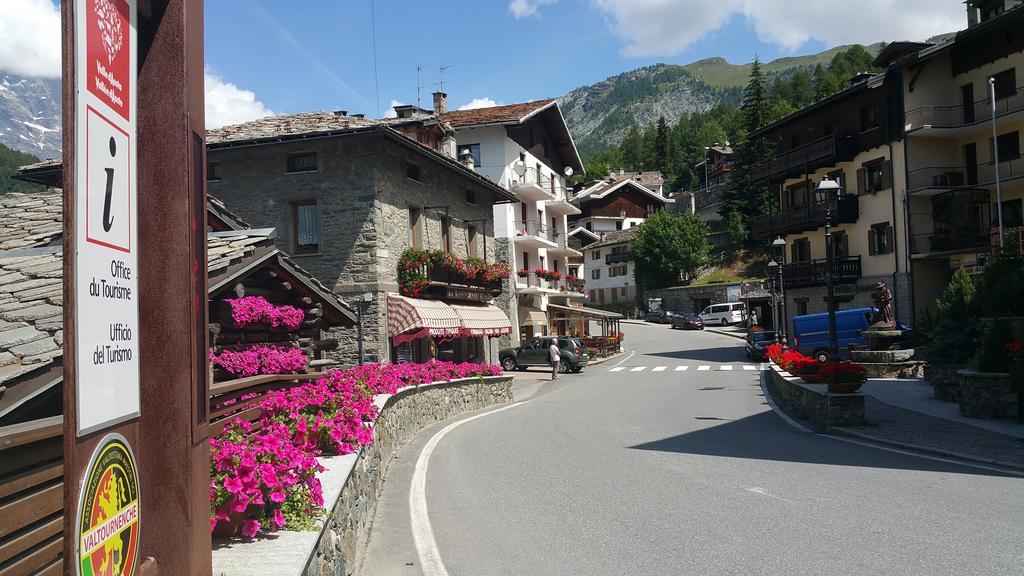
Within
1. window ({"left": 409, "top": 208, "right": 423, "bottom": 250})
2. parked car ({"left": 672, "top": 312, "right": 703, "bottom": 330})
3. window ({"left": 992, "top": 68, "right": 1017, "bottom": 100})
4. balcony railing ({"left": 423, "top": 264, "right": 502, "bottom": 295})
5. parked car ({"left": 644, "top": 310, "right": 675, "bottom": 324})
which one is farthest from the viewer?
parked car ({"left": 644, "top": 310, "right": 675, "bottom": 324})

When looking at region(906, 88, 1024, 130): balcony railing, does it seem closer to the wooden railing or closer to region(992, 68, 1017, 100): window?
region(992, 68, 1017, 100): window

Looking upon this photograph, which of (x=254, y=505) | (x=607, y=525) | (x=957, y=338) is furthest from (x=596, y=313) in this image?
(x=254, y=505)

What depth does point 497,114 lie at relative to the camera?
138 ft

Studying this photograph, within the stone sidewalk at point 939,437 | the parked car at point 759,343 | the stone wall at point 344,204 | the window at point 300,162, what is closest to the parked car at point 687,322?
the parked car at point 759,343

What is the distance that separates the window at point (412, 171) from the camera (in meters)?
A: 26.4

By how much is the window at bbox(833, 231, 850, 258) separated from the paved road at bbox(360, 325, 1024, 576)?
28.7 metres

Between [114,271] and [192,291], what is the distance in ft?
2.07

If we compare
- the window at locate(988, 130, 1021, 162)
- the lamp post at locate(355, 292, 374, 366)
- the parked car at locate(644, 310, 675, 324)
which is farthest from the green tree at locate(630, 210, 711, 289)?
the lamp post at locate(355, 292, 374, 366)

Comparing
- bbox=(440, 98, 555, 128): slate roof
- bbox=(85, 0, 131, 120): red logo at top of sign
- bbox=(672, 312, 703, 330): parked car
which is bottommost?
bbox=(672, 312, 703, 330): parked car

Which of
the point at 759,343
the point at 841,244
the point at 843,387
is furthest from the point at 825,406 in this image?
the point at 841,244

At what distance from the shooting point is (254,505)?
4.82 metres

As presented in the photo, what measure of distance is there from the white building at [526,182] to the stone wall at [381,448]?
1722 cm

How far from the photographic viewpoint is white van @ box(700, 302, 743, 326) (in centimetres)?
6588

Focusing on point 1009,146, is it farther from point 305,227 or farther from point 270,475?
point 270,475
